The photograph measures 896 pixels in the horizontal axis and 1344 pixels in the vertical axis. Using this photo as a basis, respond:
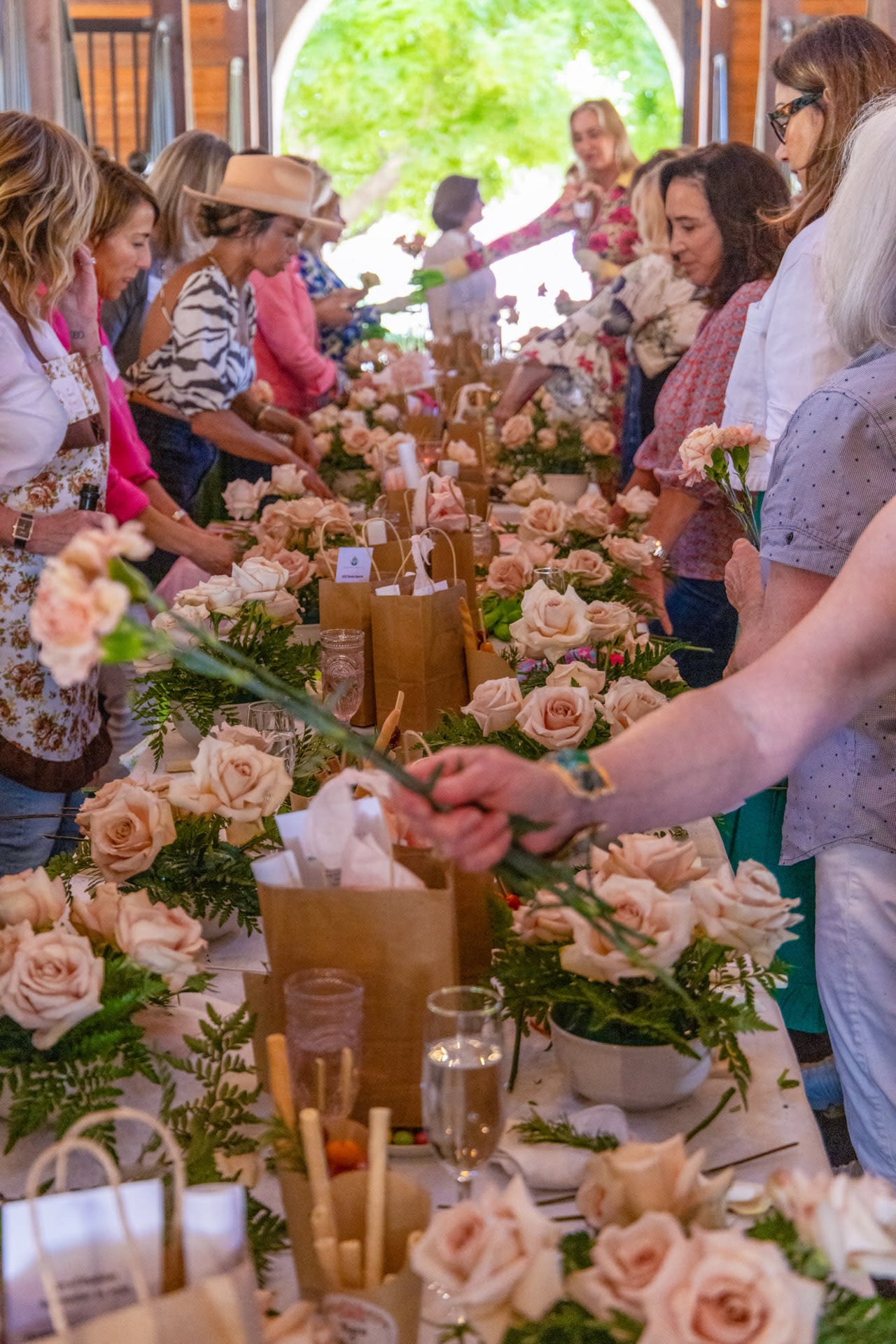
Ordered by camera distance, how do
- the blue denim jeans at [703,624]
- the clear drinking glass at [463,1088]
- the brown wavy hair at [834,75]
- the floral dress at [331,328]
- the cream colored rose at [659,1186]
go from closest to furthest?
the cream colored rose at [659,1186] < the clear drinking glass at [463,1088] < the brown wavy hair at [834,75] < the blue denim jeans at [703,624] < the floral dress at [331,328]

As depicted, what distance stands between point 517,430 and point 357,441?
53cm

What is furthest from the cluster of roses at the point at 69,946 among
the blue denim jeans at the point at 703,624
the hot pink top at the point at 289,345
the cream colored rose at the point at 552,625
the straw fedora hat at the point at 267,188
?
the hot pink top at the point at 289,345

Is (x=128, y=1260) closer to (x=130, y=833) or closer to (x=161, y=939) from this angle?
(x=161, y=939)

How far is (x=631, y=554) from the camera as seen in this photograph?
285cm

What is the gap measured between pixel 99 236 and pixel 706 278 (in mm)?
1496

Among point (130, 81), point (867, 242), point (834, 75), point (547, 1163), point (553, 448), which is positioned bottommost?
point (547, 1163)

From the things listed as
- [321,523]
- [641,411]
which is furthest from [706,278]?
[321,523]

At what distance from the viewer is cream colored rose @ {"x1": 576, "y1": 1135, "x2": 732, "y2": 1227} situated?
0.82m

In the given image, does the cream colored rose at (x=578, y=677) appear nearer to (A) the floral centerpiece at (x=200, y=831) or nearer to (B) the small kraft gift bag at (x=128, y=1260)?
(A) the floral centerpiece at (x=200, y=831)

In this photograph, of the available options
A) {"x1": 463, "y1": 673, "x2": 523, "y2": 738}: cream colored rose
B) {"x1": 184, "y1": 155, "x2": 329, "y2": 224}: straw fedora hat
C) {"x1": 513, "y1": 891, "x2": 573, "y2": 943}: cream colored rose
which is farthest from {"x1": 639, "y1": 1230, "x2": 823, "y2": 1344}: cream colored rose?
{"x1": 184, "y1": 155, "x2": 329, "y2": 224}: straw fedora hat

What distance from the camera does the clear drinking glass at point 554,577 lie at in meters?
2.65

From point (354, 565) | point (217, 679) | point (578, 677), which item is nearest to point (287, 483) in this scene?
point (354, 565)

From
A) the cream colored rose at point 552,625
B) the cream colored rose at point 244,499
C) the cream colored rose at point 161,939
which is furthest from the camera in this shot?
the cream colored rose at point 244,499

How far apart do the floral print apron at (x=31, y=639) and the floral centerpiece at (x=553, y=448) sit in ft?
6.94
